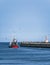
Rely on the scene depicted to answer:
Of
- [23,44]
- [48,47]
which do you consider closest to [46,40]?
[23,44]

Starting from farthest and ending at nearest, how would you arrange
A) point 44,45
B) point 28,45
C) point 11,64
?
point 28,45 < point 44,45 < point 11,64

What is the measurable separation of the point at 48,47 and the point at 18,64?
3602 inches

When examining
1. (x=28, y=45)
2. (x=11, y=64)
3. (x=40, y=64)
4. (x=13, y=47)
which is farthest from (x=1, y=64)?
(x=28, y=45)

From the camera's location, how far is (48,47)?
156 meters

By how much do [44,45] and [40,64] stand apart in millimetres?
90887

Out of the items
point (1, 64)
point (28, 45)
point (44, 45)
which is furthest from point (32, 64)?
point (28, 45)

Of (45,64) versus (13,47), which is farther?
(13,47)

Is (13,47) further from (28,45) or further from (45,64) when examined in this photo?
(45,64)

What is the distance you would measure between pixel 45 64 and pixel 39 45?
312ft

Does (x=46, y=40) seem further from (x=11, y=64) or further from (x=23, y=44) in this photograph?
(x=11, y=64)

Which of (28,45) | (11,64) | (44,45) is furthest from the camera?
(28,45)

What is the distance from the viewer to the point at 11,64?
64688 millimetres

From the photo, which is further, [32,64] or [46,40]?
[46,40]

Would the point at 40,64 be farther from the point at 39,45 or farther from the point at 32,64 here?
the point at 39,45
